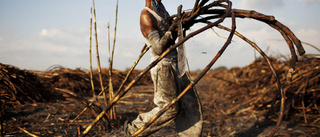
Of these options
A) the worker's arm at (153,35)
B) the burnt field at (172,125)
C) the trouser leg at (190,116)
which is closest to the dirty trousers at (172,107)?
the trouser leg at (190,116)

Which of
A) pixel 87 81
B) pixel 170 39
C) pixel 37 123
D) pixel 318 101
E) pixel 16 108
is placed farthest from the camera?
pixel 87 81

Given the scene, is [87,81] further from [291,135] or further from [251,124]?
[291,135]

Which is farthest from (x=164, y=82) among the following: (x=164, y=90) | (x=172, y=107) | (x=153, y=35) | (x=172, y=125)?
(x=172, y=125)

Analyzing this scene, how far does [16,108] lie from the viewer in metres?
3.55

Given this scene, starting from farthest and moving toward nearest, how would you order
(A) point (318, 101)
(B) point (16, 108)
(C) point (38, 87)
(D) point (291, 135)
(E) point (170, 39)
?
(C) point (38, 87), (B) point (16, 108), (A) point (318, 101), (D) point (291, 135), (E) point (170, 39)

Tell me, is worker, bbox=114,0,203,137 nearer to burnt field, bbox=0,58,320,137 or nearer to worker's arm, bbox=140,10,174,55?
worker's arm, bbox=140,10,174,55

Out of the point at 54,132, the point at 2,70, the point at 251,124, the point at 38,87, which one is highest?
the point at 2,70

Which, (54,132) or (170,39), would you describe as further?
(54,132)

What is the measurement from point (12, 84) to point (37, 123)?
4.43 ft

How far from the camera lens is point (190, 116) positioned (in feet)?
6.61

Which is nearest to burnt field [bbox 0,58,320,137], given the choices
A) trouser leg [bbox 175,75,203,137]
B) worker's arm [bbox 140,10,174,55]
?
trouser leg [bbox 175,75,203,137]

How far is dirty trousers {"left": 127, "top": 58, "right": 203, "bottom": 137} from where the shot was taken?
1813 millimetres

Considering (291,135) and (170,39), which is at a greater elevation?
(170,39)

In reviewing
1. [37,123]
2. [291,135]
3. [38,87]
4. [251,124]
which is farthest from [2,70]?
[291,135]
